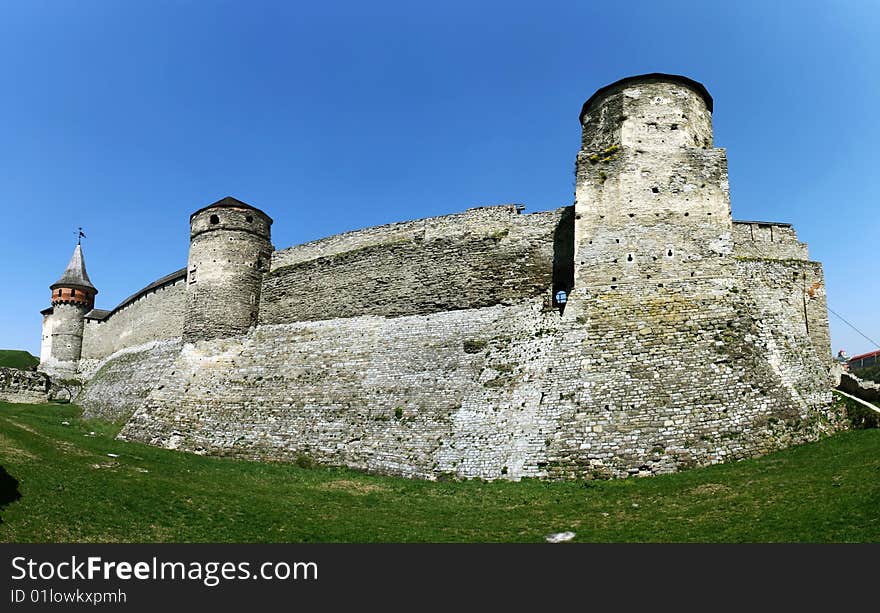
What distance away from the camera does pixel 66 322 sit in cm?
5044

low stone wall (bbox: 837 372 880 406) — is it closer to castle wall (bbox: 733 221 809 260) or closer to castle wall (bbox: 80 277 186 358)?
castle wall (bbox: 733 221 809 260)

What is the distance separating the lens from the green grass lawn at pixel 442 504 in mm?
11172

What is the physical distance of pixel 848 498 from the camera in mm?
11258

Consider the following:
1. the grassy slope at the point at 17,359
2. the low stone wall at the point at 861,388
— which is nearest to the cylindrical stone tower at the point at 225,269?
the low stone wall at the point at 861,388

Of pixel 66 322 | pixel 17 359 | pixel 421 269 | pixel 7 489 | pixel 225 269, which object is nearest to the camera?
pixel 7 489

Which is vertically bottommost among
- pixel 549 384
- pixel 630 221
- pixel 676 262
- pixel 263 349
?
pixel 549 384

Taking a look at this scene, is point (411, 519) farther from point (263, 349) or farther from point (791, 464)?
point (263, 349)

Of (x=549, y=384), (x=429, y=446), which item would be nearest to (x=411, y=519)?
(x=429, y=446)

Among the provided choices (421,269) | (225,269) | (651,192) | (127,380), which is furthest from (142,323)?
(651,192)

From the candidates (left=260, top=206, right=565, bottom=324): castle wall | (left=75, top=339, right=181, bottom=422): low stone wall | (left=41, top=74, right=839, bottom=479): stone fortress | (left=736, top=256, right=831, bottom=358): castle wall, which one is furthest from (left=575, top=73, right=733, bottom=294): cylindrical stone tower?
(left=75, top=339, right=181, bottom=422): low stone wall

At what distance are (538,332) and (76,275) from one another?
47.8 m

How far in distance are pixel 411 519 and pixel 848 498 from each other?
28.5ft

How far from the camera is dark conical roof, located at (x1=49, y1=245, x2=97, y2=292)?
2056 inches

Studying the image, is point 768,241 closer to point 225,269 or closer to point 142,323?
point 225,269
